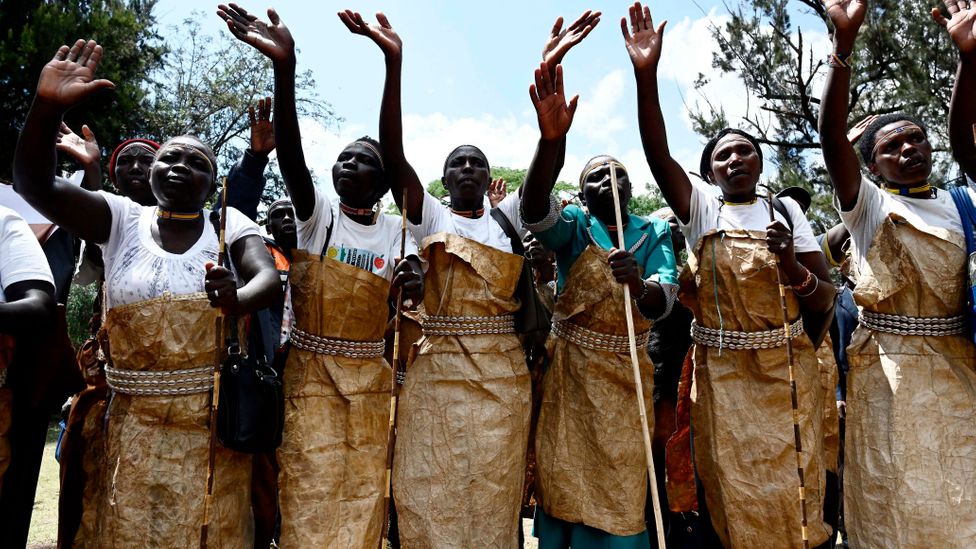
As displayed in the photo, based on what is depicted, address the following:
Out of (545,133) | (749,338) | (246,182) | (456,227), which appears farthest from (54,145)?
(749,338)

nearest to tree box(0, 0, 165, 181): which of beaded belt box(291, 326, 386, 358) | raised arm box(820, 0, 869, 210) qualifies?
beaded belt box(291, 326, 386, 358)

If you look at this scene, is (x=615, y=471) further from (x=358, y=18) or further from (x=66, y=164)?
(x=66, y=164)

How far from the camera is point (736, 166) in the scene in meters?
4.01

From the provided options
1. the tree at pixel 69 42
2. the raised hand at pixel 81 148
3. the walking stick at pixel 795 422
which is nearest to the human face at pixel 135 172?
the raised hand at pixel 81 148

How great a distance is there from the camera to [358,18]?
3.83 m

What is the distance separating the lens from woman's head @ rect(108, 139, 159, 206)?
185 inches

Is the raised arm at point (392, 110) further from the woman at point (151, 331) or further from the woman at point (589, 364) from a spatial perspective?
the woman at point (151, 331)

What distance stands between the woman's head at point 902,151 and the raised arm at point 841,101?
0.87 feet

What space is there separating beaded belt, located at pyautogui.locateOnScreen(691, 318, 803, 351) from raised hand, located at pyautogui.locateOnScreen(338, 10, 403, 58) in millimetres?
2250

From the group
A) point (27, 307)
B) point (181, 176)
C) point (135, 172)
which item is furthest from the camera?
point (135, 172)

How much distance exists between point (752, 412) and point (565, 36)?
2.21m

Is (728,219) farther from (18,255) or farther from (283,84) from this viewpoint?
(18,255)

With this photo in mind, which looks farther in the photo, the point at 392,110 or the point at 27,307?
the point at 392,110

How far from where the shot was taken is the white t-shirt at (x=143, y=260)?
3303 millimetres
